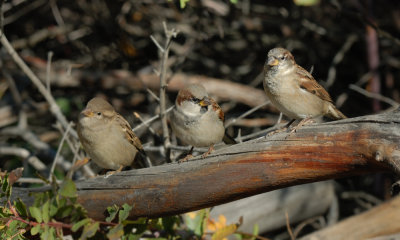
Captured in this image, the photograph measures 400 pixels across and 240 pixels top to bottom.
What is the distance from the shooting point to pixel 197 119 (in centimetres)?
355

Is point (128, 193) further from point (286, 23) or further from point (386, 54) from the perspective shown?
point (386, 54)

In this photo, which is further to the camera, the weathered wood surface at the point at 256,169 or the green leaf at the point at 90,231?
the weathered wood surface at the point at 256,169

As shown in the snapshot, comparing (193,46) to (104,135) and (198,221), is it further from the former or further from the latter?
(198,221)

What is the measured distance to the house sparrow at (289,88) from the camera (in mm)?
3395

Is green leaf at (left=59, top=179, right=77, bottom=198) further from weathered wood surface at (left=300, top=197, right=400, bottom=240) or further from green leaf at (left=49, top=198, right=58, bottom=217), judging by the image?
weathered wood surface at (left=300, top=197, right=400, bottom=240)

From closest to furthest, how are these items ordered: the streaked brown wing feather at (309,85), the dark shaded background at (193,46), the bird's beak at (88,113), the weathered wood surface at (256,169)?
1. the weathered wood surface at (256,169)
2. the streaked brown wing feather at (309,85)
3. the bird's beak at (88,113)
4. the dark shaded background at (193,46)

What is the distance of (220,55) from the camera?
6.32 m

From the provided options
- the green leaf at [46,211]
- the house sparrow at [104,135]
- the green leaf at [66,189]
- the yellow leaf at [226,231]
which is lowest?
the yellow leaf at [226,231]

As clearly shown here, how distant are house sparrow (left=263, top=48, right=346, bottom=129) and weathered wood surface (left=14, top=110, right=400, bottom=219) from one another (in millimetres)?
716

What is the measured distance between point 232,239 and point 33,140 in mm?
2142

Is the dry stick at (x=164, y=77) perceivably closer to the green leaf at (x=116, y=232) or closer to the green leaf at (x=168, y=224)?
the green leaf at (x=168, y=224)

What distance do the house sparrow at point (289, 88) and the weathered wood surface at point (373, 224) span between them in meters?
1.29

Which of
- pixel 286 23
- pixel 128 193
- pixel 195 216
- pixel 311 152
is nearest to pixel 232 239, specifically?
pixel 195 216

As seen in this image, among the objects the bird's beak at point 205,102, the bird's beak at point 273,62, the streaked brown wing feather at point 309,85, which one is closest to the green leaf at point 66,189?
the bird's beak at point 205,102
